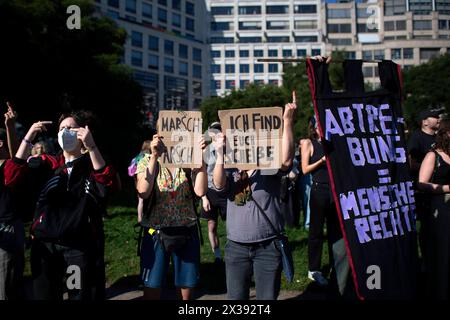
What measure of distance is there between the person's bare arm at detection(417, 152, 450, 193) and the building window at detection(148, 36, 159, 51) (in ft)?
252

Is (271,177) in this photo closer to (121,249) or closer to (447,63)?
(121,249)

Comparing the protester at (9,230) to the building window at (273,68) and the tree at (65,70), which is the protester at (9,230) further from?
the building window at (273,68)

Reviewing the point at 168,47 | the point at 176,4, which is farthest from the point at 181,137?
the point at 176,4

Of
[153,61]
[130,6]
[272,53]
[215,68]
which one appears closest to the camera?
[130,6]

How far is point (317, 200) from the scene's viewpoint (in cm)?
548

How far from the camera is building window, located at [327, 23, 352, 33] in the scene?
9519 centimetres

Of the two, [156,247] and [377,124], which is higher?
[377,124]

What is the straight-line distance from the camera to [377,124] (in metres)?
3.98

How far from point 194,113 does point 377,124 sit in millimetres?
1536

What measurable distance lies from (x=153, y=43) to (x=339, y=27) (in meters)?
40.1

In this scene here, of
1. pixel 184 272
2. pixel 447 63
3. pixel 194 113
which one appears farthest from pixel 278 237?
pixel 447 63

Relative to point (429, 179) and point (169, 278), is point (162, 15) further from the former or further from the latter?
point (429, 179)

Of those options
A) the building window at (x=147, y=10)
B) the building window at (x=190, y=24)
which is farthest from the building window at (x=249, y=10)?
the building window at (x=147, y=10)

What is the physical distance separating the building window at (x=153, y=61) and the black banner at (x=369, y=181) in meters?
76.8
